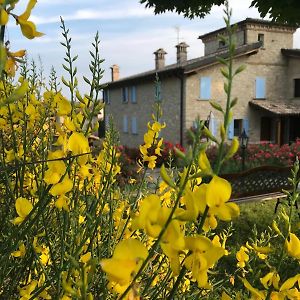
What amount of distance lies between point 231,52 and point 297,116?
21.6m

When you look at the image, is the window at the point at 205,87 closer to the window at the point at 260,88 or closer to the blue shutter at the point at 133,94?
the window at the point at 260,88

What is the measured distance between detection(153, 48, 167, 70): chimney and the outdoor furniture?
15.0 metres

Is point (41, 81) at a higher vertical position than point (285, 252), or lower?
higher

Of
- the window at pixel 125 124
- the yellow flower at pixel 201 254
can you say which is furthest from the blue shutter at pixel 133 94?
the yellow flower at pixel 201 254

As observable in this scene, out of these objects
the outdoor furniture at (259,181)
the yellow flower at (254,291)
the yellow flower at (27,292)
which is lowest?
the outdoor furniture at (259,181)

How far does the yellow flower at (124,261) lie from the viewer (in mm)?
514

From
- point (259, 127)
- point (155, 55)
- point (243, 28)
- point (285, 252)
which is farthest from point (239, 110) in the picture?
point (285, 252)

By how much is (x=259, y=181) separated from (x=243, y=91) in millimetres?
10189

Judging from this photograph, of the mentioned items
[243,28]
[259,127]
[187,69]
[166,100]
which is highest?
[243,28]

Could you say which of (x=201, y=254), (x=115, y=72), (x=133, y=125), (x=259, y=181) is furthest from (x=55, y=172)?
(x=115, y=72)

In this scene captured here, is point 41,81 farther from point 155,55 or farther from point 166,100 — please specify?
point 155,55

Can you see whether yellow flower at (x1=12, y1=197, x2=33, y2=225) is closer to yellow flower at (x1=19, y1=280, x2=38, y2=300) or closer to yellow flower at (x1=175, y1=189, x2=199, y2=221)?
yellow flower at (x1=19, y1=280, x2=38, y2=300)

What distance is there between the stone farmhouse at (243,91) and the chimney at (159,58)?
44.6 inches

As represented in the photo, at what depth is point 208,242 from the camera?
60 cm
